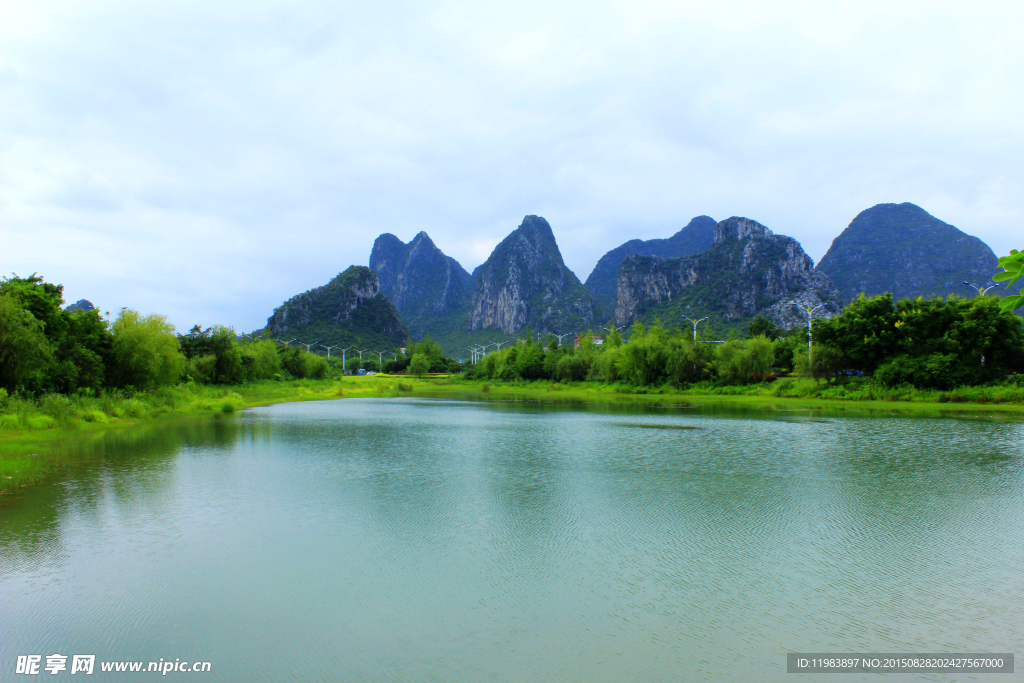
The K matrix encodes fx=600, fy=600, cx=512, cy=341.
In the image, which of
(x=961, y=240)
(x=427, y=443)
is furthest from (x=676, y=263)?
(x=427, y=443)

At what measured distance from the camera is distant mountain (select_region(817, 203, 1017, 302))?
114688mm

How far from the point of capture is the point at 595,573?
6984 millimetres

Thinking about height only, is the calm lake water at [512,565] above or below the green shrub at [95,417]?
below

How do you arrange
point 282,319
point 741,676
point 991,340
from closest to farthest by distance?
point 741,676 → point 991,340 → point 282,319

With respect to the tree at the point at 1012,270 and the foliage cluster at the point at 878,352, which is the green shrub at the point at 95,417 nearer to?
the tree at the point at 1012,270

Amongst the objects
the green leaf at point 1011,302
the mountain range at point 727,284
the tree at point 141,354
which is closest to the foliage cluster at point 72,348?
the tree at point 141,354

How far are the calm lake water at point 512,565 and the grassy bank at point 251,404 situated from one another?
176 cm

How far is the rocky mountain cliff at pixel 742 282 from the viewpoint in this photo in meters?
112

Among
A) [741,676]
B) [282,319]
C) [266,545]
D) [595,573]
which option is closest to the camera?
[741,676]

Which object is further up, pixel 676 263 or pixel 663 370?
pixel 676 263

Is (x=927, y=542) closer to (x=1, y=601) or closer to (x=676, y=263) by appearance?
(x=1, y=601)

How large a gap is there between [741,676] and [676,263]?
138070mm

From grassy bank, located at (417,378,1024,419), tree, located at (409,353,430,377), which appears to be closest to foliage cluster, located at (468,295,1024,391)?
grassy bank, located at (417,378,1024,419)

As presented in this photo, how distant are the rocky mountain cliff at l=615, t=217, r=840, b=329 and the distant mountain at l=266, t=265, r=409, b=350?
62278mm
